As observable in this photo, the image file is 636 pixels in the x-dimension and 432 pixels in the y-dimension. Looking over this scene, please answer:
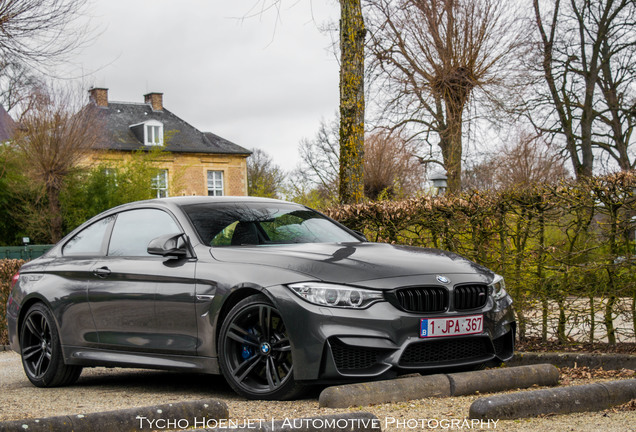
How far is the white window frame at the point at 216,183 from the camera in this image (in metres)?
59.8

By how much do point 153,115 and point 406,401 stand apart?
57108mm

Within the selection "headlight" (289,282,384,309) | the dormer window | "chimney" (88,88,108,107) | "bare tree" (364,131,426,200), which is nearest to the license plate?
"headlight" (289,282,384,309)

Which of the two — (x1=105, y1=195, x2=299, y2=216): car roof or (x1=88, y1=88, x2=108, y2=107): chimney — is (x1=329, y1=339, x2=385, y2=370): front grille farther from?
(x1=88, y1=88, x2=108, y2=107): chimney

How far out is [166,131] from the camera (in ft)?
185

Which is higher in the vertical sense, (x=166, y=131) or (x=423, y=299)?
(x=166, y=131)

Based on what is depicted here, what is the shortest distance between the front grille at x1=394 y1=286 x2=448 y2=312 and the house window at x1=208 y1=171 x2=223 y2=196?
54.4 meters

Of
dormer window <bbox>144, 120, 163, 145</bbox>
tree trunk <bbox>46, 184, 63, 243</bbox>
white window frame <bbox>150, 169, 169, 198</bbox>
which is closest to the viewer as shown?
tree trunk <bbox>46, 184, 63, 243</bbox>

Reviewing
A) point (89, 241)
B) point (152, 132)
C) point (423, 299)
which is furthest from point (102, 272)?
point (152, 132)

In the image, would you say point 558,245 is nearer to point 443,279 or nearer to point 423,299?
point 443,279

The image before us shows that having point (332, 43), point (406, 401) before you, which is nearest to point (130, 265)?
point (406, 401)

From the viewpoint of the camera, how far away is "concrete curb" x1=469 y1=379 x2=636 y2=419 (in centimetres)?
471

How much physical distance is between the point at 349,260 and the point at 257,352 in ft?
2.90

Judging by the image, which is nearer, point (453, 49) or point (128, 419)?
point (128, 419)

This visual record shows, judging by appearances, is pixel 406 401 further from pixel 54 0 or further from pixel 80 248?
pixel 54 0
